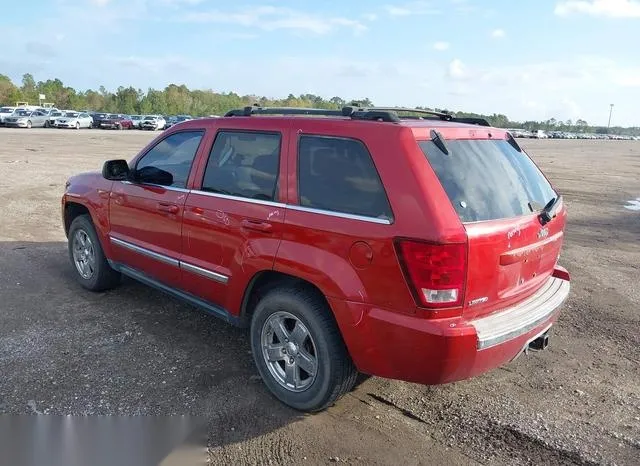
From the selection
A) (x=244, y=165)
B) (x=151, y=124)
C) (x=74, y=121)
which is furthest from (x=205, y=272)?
(x=151, y=124)

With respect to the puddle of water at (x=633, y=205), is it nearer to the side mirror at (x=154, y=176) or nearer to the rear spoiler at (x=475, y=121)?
the rear spoiler at (x=475, y=121)

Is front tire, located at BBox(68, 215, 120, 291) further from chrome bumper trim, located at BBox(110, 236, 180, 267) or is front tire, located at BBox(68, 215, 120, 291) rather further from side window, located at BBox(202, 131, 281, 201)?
side window, located at BBox(202, 131, 281, 201)

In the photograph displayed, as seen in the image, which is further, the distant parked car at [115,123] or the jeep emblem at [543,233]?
the distant parked car at [115,123]

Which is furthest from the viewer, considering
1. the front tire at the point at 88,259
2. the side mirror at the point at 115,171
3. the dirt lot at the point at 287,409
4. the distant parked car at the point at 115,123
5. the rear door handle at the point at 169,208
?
the distant parked car at the point at 115,123

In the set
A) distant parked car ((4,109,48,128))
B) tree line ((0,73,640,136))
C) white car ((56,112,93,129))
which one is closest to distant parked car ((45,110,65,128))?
white car ((56,112,93,129))

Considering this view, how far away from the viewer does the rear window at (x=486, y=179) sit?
3.06 metres

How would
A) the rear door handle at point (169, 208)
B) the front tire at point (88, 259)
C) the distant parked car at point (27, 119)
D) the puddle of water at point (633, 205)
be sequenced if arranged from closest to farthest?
the rear door handle at point (169, 208) < the front tire at point (88, 259) < the puddle of water at point (633, 205) < the distant parked car at point (27, 119)

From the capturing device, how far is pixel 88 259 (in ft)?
18.1

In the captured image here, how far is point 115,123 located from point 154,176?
4907 cm

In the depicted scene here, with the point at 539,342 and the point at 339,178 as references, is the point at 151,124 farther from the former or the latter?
the point at 539,342

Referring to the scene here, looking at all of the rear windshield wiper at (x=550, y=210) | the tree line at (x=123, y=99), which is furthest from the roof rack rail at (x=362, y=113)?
the tree line at (x=123, y=99)

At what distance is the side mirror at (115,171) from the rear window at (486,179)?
9.46 feet

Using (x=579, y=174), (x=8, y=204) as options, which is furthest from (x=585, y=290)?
(x=579, y=174)

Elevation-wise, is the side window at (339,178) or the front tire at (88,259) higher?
the side window at (339,178)
